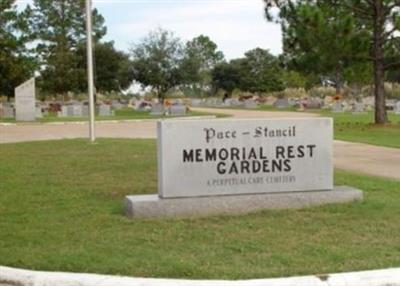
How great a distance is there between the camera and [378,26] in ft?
85.9

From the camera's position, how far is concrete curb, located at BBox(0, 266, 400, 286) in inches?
213

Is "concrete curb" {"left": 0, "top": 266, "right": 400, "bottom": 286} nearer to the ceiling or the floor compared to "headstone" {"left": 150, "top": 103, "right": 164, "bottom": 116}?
nearer to the floor

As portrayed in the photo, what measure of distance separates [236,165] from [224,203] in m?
0.46

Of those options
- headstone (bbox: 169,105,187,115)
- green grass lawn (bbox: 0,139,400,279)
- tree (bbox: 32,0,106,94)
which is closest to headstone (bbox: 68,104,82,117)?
headstone (bbox: 169,105,187,115)

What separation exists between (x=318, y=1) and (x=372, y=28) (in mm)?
2273

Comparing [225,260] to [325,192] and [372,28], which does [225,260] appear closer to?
[325,192]

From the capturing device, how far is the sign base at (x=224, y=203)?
7809 mm

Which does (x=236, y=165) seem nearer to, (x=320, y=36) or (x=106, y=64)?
(x=320, y=36)

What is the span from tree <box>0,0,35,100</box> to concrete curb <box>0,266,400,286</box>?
37.5 meters

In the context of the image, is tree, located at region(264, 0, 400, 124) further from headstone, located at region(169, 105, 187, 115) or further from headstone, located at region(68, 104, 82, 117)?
headstone, located at region(68, 104, 82, 117)

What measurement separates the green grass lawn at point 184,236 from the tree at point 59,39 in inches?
2040

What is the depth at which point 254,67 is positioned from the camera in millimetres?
87312

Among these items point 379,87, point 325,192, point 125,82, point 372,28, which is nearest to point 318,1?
point 372,28

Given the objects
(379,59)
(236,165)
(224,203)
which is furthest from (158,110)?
(224,203)
